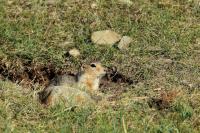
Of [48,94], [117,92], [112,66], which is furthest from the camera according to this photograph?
[112,66]

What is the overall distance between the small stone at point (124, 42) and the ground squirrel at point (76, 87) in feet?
1.52

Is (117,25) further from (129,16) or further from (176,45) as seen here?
(176,45)

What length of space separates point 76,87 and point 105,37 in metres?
1.12

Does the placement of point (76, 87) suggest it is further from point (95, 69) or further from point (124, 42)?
point (124, 42)

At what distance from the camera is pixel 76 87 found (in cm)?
604

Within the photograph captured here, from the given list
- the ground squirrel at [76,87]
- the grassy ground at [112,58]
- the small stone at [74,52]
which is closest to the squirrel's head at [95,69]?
the ground squirrel at [76,87]

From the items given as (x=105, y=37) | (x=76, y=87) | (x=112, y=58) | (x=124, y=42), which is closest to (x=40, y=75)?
(x=76, y=87)

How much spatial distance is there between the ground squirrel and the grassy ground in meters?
0.13

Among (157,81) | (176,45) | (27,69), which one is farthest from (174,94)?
(27,69)

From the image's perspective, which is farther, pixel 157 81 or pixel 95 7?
pixel 95 7

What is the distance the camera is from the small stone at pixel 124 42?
6819 mm

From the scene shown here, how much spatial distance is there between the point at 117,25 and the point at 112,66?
0.87m

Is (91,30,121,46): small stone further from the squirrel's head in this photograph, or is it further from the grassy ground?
the squirrel's head

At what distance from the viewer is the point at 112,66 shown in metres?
6.51
